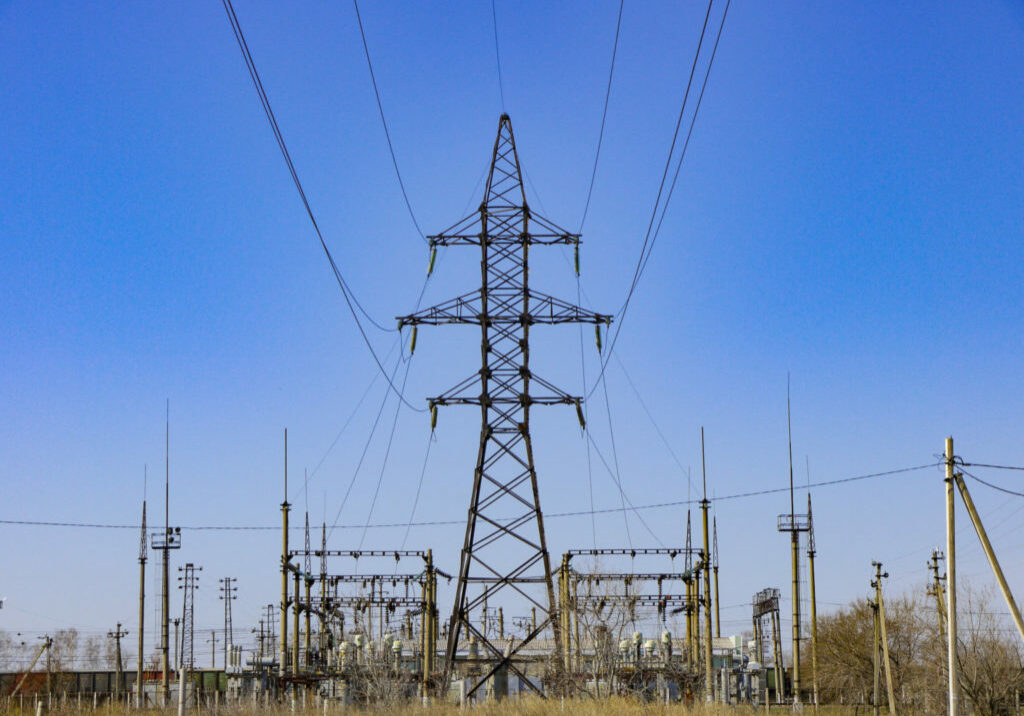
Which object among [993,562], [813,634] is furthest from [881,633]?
[993,562]

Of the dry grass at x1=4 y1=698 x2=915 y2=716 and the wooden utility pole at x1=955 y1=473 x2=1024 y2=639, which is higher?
the wooden utility pole at x1=955 y1=473 x2=1024 y2=639

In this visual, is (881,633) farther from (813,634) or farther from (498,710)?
(498,710)

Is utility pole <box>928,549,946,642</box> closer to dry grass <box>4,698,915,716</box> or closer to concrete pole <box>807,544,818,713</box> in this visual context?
concrete pole <box>807,544,818,713</box>

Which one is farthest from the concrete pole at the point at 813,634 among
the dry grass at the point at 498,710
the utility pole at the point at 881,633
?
the dry grass at the point at 498,710

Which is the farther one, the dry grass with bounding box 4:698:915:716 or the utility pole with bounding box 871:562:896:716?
the utility pole with bounding box 871:562:896:716

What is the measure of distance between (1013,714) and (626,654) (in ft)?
54.4

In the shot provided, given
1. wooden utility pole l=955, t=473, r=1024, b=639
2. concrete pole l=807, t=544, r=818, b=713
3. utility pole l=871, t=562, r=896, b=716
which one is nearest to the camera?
wooden utility pole l=955, t=473, r=1024, b=639

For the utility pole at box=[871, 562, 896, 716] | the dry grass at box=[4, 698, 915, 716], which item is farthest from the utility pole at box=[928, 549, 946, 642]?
the dry grass at box=[4, 698, 915, 716]

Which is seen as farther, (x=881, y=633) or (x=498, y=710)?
(x=881, y=633)

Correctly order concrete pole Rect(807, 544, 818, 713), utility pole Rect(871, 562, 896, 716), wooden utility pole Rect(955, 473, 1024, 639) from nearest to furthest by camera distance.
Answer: wooden utility pole Rect(955, 473, 1024, 639), utility pole Rect(871, 562, 896, 716), concrete pole Rect(807, 544, 818, 713)

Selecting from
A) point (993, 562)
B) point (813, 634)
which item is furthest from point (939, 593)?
point (993, 562)

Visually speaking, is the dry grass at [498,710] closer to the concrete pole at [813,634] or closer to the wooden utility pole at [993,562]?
the wooden utility pole at [993,562]

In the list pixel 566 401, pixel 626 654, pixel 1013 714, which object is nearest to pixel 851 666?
pixel 1013 714

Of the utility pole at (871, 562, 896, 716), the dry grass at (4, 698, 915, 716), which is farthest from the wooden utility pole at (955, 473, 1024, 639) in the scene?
the utility pole at (871, 562, 896, 716)
